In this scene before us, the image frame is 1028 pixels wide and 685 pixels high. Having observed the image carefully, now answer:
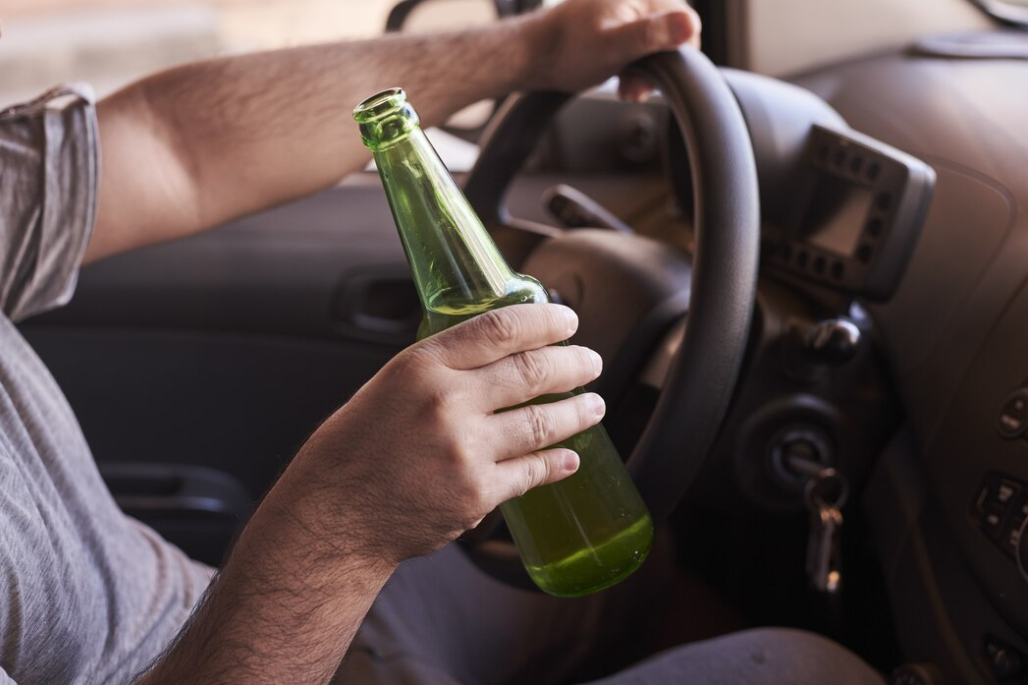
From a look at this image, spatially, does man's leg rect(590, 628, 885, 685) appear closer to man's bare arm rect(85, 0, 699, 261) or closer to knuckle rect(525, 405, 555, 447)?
knuckle rect(525, 405, 555, 447)

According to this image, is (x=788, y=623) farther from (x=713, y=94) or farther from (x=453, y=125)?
(x=453, y=125)

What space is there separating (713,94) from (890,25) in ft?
2.32

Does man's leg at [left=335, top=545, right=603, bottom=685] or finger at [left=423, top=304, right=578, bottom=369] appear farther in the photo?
man's leg at [left=335, top=545, right=603, bottom=685]

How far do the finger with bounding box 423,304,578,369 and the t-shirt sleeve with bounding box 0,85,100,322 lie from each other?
621 mm

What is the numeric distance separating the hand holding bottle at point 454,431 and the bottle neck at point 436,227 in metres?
0.07

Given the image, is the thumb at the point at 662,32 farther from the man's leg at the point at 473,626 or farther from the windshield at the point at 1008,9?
the windshield at the point at 1008,9

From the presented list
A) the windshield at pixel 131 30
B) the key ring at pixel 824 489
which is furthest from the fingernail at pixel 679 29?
the windshield at pixel 131 30

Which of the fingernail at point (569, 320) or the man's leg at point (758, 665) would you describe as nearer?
the fingernail at point (569, 320)

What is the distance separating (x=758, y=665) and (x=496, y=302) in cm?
44

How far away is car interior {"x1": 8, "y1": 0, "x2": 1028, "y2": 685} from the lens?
0.94 metres

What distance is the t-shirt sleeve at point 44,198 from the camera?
1142mm

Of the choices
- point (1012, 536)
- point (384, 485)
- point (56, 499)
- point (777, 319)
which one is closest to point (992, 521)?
point (1012, 536)

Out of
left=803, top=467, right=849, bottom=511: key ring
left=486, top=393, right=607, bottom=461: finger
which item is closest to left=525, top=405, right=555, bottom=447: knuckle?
left=486, top=393, right=607, bottom=461: finger

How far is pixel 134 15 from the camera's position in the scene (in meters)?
3.38
